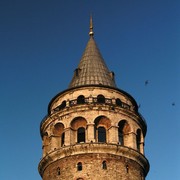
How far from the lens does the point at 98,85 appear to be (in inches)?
1533

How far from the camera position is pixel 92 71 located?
40.8 m

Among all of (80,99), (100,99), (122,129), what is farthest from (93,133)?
(80,99)

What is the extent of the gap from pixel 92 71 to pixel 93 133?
6.55m

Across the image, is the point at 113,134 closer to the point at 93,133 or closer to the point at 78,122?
the point at 93,133

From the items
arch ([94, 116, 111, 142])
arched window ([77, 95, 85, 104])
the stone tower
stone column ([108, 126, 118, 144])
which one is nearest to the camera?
the stone tower

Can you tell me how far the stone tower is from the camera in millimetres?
35062

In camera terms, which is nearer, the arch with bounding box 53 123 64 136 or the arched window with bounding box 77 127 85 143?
the arched window with bounding box 77 127 85 143

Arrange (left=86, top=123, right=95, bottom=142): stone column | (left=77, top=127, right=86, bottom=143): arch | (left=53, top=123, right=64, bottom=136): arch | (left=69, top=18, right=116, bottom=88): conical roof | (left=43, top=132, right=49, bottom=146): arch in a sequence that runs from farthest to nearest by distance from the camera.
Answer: (left=69, top=18, right=116, bottom=88): conical roof < (left=43, top=132, right=49, bottom=146): arch < (left=53, top=123, right=64, bottom=136): arch < (left=77, top=127, right=86, bottom=143): arch < (left=86, top=123, right=95, bottom=142): stone column

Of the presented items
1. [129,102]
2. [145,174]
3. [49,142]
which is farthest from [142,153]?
[49,142]

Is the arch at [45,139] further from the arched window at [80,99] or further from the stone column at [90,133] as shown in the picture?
the stone column at [90,133]

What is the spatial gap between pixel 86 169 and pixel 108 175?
63.3 inches

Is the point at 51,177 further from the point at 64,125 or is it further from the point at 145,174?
the point at 145,174

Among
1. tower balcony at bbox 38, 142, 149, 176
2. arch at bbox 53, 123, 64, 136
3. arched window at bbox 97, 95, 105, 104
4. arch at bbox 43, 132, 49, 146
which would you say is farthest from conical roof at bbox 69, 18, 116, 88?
tower balcony at bbox 38, 142, 149, 176

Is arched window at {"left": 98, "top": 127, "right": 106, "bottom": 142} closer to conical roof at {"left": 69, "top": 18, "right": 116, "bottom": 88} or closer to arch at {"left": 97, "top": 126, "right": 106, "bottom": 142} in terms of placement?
arch at {"left": 97, "top": 126, "right": 106, "bottom": 142}
